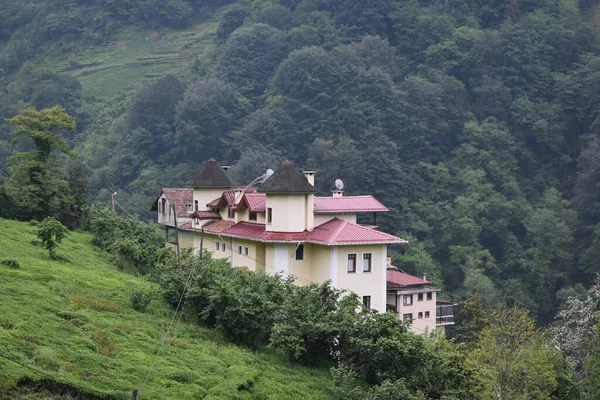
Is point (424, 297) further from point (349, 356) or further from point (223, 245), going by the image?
point (349, 356)

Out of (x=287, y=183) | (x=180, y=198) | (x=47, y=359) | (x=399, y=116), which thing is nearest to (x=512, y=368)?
(x=287, y=183)

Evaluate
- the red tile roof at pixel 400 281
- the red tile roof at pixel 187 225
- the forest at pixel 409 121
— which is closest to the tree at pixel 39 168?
the red tile roof at pixel 187 225

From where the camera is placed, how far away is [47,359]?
1955 cm

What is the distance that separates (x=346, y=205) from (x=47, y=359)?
1929 cm

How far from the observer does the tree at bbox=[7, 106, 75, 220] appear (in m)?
40.9

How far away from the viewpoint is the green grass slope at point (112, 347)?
65.2 ft

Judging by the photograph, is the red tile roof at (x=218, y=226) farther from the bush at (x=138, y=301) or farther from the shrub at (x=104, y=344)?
the shrub at (x=104, y=344)

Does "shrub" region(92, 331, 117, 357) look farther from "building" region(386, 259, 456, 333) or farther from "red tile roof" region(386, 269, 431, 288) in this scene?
"red tile roof" region(386, 269, 431, 288)

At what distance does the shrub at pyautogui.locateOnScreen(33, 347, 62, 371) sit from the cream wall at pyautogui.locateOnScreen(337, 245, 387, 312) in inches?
614

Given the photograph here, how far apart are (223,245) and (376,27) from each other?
66135 millimetres

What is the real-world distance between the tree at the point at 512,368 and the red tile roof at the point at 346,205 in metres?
10.1

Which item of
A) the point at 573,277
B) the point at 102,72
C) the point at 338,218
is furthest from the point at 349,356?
the point at 102,72

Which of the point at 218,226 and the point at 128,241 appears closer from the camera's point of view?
the point at 128,241

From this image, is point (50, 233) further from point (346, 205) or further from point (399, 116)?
point (399, 116)
